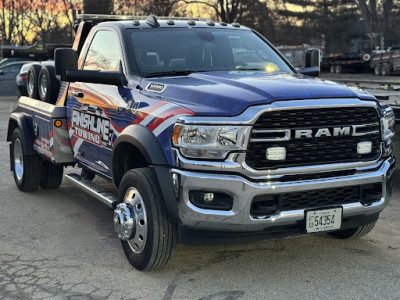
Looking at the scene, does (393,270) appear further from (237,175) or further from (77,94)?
(77,94)

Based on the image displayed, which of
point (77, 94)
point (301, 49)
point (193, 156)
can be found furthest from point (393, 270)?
Answer: point (301, 49)

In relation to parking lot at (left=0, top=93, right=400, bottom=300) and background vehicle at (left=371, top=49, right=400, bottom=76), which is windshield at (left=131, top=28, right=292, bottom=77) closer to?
parking lot at (left=0, top=93, right=400, bottom=300)

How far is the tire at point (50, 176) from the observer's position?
761 cm

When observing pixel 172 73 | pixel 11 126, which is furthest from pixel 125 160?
pixel 11 126

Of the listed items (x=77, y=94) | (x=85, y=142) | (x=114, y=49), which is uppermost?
(x=114, y=49)

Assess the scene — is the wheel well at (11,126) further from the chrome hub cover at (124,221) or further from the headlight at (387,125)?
the headlight at (387,125)

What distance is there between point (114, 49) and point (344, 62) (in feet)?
120

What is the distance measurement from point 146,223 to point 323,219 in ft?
4.31

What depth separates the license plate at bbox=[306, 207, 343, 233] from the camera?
429 centimetres

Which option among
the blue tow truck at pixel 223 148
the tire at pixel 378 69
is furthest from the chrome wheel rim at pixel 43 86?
the tire at pixel 378 69

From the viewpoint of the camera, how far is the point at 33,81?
24.0 ft

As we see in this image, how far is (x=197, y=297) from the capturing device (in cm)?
420

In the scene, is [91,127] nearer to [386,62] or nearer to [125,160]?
[125,160]

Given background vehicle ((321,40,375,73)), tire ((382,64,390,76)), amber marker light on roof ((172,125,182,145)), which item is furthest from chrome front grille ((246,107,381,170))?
background vehicle ((321,40,375,73))
